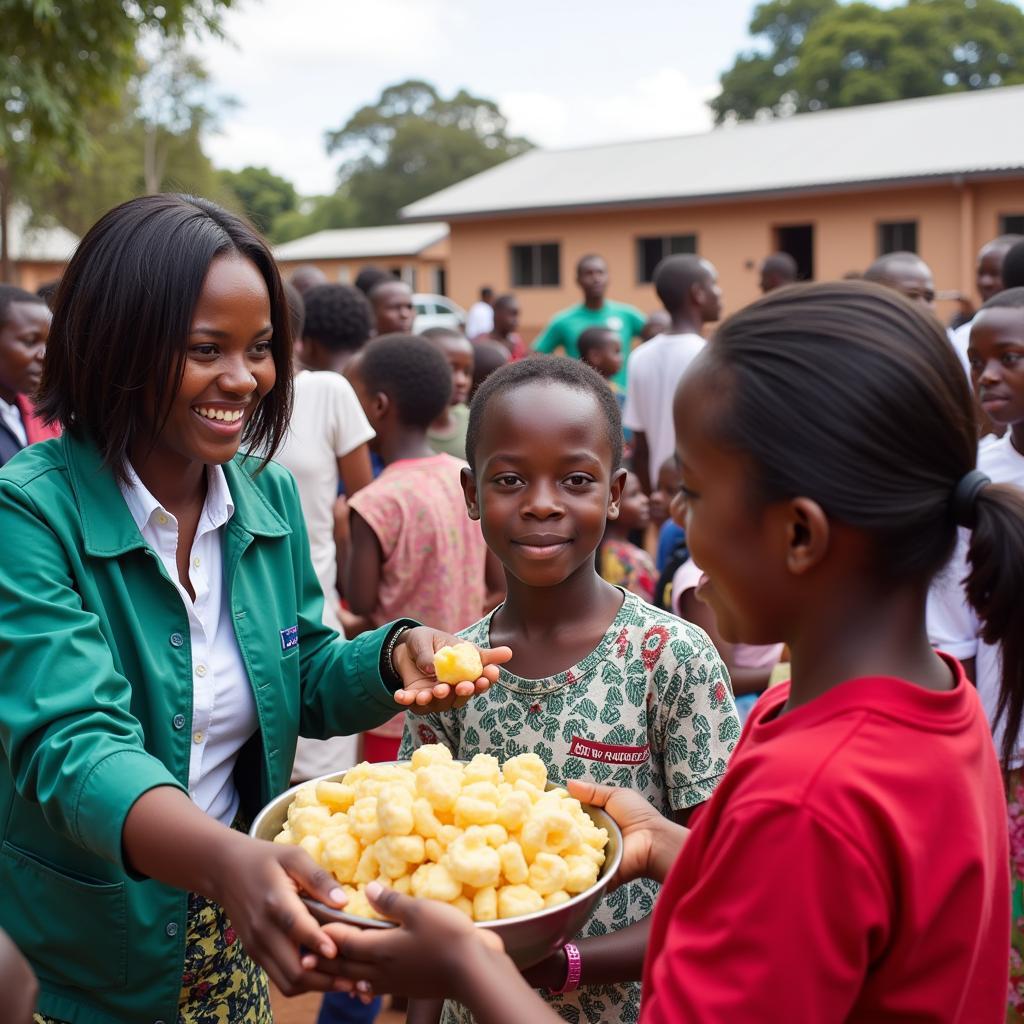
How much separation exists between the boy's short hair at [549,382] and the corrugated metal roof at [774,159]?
19.0 metres

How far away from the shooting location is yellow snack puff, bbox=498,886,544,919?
5.34 feet

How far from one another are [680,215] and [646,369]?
1839 cm

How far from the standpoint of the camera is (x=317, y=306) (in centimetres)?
602

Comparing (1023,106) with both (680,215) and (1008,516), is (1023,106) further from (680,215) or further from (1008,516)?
(1008,516)

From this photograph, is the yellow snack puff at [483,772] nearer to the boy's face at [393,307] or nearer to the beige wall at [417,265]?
the boy's face at [393,307]

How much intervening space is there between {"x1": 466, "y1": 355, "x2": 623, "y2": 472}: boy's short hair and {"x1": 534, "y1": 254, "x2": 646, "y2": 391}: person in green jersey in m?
6.48

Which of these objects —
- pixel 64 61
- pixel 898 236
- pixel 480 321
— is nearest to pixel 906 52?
pixel 898 236

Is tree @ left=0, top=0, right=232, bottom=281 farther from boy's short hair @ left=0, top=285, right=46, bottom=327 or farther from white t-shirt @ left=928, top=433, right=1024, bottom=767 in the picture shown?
white t-shirt @ left=928, top=433, right=1024, bottom=767

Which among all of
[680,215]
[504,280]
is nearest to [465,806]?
[680,215]

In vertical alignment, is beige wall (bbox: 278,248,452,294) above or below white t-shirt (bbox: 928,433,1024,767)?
above

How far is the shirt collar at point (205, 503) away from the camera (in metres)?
2.15

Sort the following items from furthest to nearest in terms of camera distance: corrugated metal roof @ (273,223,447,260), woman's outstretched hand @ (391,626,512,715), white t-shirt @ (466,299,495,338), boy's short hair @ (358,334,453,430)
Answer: corrugated metal roof @ (273,223,447,260), white t-shirt @ (466,299,495,338), boy's short hair @ (358,334,453,430), woman's outstretched hand @ (391,626,512,715)

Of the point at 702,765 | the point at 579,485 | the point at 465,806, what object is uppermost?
the point at 579,485

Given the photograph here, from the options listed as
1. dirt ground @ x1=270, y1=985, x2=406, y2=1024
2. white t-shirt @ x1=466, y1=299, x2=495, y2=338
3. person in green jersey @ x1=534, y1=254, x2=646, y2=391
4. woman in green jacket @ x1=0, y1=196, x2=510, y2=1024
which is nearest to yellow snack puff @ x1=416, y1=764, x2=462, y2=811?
woman in green jacket @ x1=0, y1=196, x2=510, y2=1024
